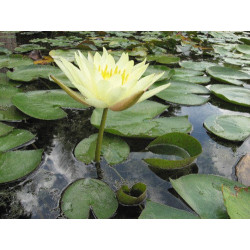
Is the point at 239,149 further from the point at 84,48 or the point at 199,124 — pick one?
the point at 84,48

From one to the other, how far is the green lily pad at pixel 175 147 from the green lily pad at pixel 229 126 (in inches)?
9.4

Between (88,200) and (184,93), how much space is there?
1.07 meters

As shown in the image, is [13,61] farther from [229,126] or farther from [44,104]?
[229,126]

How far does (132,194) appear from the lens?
865 mm

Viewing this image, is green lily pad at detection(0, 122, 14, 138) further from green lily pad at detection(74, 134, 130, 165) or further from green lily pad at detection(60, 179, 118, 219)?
green lily pad at detection(60, 179, 118, 219)

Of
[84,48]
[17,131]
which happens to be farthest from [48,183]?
[84,48]

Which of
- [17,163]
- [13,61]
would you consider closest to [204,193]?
[17,163]

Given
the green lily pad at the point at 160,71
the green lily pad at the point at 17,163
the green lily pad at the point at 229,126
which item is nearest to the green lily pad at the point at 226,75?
the green lily pad at the point at 160,71

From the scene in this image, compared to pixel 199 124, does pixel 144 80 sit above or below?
above

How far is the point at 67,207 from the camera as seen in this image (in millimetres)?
804

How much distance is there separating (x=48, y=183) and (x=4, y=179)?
0.48 feet

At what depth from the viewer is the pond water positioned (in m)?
0.84

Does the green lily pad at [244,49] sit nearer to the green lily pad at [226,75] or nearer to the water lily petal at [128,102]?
the green lily pad at [226,75]

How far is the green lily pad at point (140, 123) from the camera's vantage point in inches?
45.7
